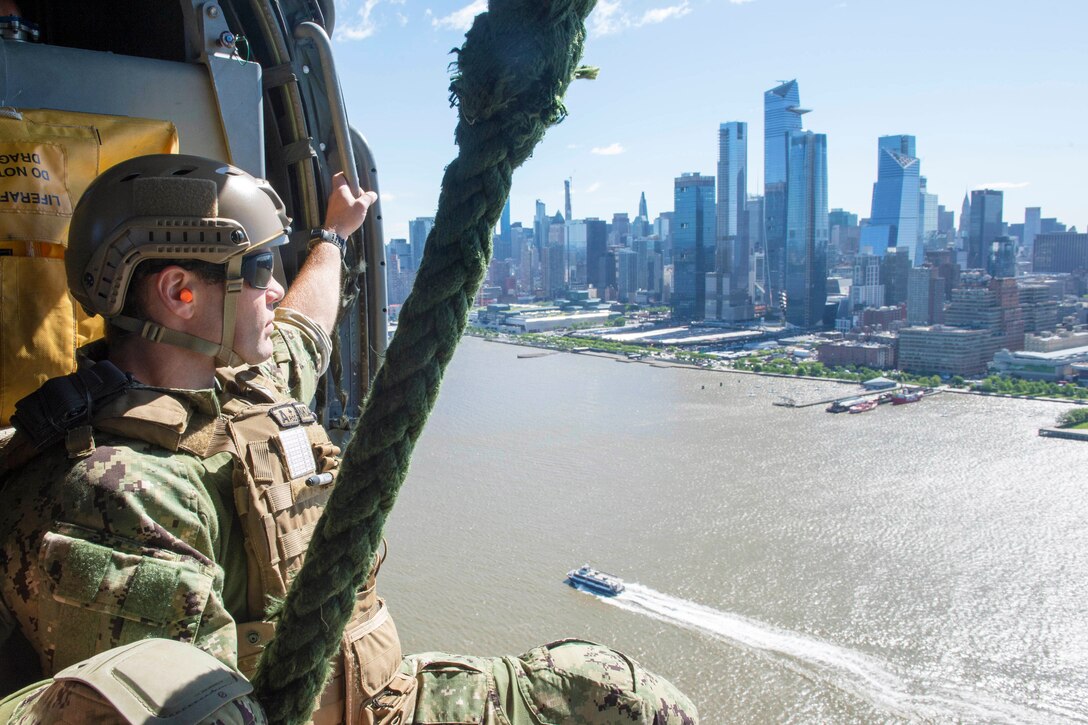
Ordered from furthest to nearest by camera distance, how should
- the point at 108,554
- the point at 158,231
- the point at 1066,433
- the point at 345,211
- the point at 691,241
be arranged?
1. the point at 691,241
2. the point at 1066,433
3. the point at 345,211
4. the point at 158,231
5. the point at 108,554

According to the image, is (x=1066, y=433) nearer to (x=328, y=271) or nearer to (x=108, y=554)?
(x=328, y=271)

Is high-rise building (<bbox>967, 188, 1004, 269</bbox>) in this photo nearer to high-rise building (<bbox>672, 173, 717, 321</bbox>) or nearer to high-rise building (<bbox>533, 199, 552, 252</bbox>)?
high-rise building (<bbox>672, 173, 717, 321</bbox>)

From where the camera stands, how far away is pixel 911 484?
7.93m

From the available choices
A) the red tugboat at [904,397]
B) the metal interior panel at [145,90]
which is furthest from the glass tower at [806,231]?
the metal interior panel at [145,90]

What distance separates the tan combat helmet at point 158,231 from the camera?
0.56 m

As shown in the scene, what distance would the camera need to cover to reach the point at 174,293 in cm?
58

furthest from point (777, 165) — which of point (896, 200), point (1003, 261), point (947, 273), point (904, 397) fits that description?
point (904, 397)

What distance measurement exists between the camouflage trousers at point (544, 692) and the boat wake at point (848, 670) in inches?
181

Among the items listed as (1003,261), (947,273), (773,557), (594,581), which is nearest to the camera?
(594,581)

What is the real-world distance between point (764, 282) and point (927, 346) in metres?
9.19

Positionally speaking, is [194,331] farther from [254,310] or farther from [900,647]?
Result: [900,647]

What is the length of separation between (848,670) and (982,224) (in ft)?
69.7

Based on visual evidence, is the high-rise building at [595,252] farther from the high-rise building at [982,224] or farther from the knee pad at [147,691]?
the knee pad at [147,691]

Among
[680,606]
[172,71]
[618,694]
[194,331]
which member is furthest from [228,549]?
[680,606]
